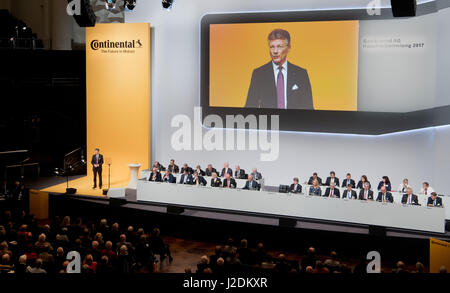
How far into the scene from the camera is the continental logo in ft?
51.0

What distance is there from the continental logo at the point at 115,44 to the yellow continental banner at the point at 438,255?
1032cm

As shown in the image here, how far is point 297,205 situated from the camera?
11.4 metres

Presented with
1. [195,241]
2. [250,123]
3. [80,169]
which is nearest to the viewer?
[195,241]

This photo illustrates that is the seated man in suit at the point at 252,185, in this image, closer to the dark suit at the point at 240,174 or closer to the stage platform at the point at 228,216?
the stage platform at the point at 228,216

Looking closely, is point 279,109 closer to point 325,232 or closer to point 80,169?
point 325,232

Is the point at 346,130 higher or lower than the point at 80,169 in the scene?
higher

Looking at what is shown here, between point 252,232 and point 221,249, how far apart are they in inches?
108

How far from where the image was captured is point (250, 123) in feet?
48.4

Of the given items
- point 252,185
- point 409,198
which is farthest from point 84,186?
point 409,198

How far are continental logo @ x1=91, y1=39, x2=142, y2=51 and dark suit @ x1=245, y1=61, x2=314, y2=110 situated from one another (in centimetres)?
387

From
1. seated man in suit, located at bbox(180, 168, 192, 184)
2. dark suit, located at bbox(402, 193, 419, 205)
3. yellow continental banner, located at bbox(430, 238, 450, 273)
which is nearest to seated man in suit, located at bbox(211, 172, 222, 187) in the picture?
seated man in suit, located at bbox(180, 168, 192, 184)

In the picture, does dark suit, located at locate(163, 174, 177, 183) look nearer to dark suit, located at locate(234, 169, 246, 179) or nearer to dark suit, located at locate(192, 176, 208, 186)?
dark suit, located at locate(192, 176, 208, 186)

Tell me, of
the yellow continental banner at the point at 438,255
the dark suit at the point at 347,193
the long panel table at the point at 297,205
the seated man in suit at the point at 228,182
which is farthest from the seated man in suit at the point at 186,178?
the yellow continental banner at the point at 438,255
